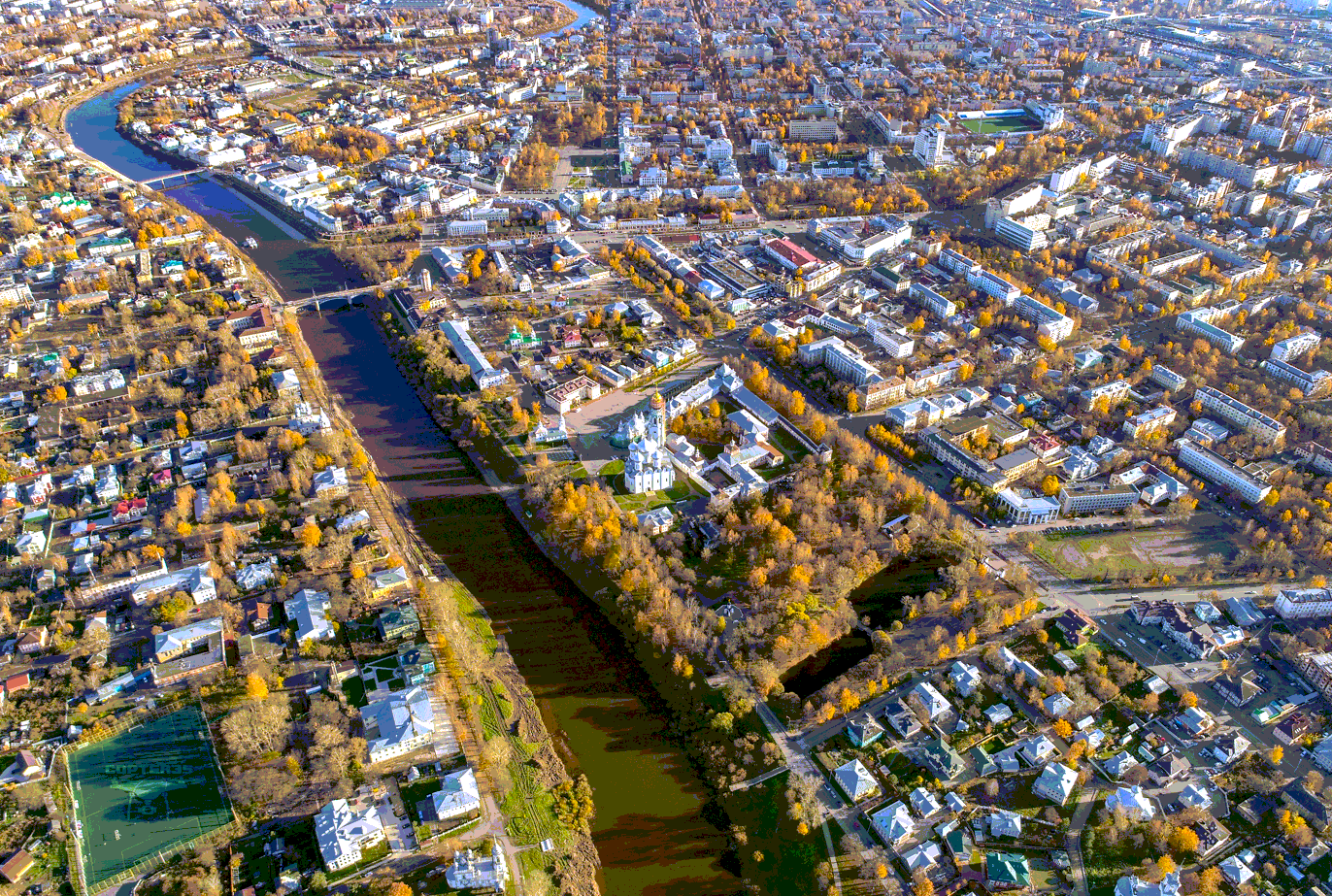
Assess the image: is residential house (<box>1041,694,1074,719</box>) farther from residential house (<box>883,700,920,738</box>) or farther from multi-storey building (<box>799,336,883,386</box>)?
multi-storey building (<box>799,336,883,386</box>)

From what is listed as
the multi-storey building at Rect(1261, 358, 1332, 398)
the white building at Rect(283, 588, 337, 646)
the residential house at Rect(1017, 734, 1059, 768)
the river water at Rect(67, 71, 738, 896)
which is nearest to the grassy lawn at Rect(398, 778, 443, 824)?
the river water at Rect(67, 71, 738, 896)

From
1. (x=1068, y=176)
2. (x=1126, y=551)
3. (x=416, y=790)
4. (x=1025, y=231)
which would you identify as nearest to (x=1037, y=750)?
(x=1126, y=551)

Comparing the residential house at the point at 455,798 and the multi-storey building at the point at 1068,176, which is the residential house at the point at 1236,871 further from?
the multi-storey building at the point at 1068,176

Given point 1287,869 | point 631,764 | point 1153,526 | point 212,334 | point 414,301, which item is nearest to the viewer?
point 1287,869

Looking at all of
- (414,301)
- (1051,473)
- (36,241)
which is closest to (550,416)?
(414,301)

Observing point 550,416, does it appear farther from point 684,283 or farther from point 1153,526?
point 1153,526

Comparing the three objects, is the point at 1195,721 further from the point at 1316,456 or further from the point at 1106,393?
the point at 1106,393
